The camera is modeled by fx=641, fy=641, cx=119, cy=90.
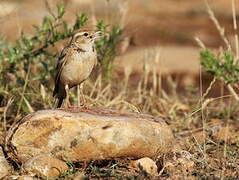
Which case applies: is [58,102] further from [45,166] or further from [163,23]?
[163,23]

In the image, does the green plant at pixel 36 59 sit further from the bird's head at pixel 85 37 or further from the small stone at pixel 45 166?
the small stone at pixel 45 166

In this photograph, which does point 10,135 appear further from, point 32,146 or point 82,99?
point 82,99

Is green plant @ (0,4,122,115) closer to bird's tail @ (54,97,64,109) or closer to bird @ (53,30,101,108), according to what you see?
bird's tail @ (54,97,64,109)

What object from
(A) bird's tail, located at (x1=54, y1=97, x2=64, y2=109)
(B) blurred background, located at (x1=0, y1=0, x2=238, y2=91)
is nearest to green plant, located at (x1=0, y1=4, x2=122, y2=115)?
(A) bird's tail, located at (x1=54, y1=97, x2=64, y2=109)

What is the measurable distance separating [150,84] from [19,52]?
2767 mm

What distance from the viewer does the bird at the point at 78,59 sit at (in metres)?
6.55

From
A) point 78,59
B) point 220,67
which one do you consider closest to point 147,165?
point 78,59

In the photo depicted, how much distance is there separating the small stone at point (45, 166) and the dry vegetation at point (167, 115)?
7 centimetres

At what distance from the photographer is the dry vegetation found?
18.5 feet

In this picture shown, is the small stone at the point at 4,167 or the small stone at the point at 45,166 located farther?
the small stone at the point at 4,167

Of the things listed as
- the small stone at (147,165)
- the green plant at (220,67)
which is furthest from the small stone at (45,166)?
the green plant at (220,67)

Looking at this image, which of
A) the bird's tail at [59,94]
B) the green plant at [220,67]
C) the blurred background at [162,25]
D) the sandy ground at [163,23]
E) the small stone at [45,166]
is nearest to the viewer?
the small stone at [45,166]

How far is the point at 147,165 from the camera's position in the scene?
5621mm

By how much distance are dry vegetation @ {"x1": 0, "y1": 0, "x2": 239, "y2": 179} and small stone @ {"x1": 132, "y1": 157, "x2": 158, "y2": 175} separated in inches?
2.3
